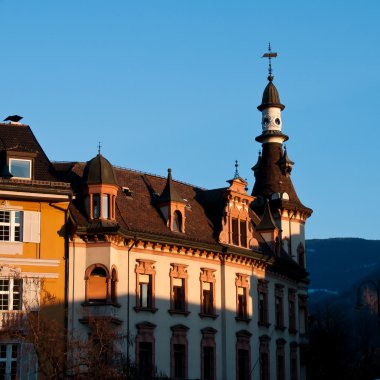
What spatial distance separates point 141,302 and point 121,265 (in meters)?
2.72

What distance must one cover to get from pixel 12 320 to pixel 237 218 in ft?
66.9

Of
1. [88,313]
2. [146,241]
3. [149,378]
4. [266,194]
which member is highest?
[266,194]

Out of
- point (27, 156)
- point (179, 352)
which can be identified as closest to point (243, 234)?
point (179, 352)

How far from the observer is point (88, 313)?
2173 inches

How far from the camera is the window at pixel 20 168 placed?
183 ft

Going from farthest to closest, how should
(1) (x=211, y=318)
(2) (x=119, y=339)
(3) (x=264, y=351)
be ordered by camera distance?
(3) (x=264, y=351) < (1) (x=211, y=318) < (2) (x=119, y=339)

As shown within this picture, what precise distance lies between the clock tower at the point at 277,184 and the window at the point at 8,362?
2954 centimetres

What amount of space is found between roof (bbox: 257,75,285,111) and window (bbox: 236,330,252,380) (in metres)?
24.4

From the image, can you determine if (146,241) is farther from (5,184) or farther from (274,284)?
(274,284)

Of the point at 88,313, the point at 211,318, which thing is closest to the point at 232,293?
the point at 211,318

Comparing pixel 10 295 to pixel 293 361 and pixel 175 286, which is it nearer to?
pixel 175 286

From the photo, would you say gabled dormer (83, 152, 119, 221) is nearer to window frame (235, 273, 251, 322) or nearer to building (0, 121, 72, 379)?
building (0, 121, 72, 379)

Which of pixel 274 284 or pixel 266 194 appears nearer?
pixel 274 284

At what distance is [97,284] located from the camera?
56094 mm
